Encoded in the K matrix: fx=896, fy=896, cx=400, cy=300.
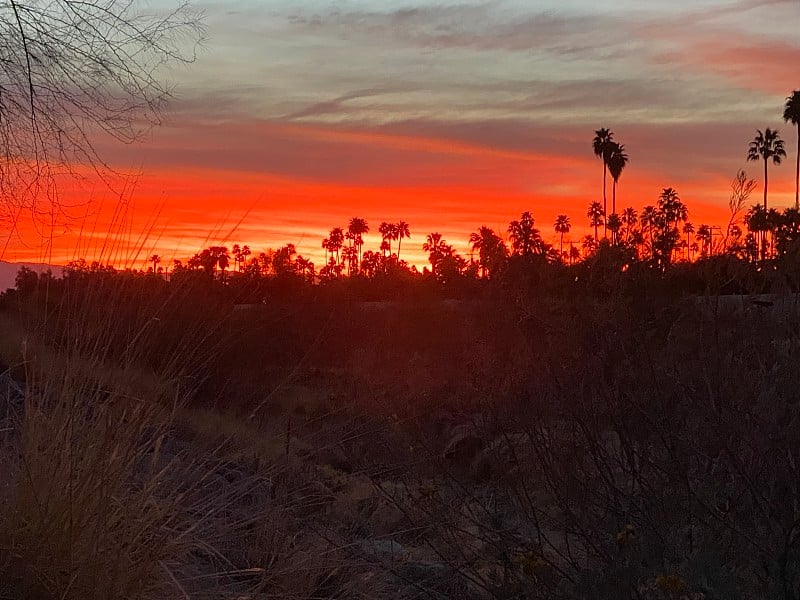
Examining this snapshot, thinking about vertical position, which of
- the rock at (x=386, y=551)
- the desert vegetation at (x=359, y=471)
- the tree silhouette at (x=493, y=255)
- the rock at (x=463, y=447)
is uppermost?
the tree silhouette at (x=493, y=255)

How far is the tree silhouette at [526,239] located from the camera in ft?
44.9

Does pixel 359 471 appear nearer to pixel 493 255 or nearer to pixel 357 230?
pixel 493 255

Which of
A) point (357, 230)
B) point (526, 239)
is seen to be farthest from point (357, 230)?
point (526, 239)

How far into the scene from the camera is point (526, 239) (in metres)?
14.2

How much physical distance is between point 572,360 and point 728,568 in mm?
2090

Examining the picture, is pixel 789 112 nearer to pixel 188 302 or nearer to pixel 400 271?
pixel 400 271

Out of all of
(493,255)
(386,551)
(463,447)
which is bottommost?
(463,447)

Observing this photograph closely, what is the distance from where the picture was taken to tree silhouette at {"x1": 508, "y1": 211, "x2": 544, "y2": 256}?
13.7 metres

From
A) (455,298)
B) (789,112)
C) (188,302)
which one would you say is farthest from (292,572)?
(789,112)

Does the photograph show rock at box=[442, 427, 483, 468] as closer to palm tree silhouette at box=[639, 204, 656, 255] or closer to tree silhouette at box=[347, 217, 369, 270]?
palm tree silhouette at box=[639, 204, 656, 255]

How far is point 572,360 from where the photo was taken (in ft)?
18.1

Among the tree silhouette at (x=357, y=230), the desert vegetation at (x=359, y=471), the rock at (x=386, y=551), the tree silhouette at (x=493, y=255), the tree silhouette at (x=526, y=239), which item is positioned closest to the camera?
the desert vegetation at (x=359, y=471)

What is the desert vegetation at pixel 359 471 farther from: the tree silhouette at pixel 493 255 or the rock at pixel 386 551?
the tree silhouette at pixel 493 255

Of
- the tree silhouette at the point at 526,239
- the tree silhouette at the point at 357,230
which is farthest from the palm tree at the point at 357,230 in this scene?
the tree silhouette at the point at 526,239
